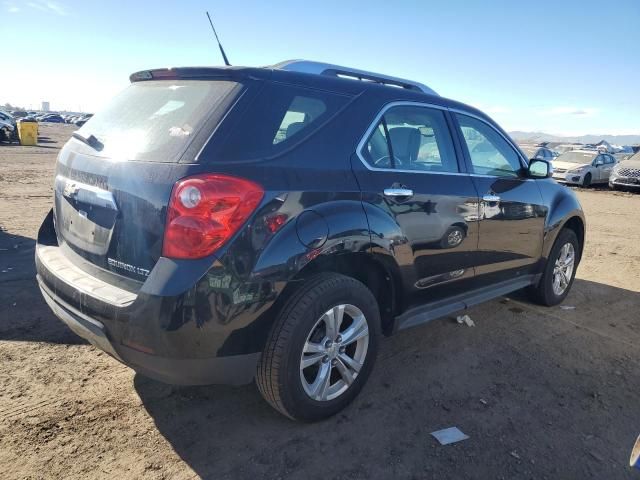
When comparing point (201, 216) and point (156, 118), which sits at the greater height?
point (156, 118)

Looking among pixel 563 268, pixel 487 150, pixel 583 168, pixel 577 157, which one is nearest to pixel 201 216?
pixel 487 150

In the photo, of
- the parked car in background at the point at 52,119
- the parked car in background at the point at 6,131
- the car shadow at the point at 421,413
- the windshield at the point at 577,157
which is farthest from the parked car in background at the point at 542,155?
the parked car in background at the point at 52,119

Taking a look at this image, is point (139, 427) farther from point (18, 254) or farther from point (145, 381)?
point (18, 254)

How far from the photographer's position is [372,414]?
292cm

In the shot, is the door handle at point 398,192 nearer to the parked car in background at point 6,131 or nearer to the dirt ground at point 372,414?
the dirt ground at point 372,414

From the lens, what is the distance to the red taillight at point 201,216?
2195mm

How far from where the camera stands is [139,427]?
8.81 ft

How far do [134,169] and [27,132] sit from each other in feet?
94.3

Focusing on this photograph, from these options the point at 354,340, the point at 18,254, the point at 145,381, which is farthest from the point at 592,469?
the point at 18,254

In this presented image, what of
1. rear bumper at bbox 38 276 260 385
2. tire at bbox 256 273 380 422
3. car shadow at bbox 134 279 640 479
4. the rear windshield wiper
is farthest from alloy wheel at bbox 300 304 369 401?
the rear windshield wiper

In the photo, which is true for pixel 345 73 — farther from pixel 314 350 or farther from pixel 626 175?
pixel 626 175

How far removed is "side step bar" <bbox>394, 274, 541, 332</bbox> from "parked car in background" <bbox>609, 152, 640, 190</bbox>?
16811mm

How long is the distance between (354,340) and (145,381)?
4.48 ft

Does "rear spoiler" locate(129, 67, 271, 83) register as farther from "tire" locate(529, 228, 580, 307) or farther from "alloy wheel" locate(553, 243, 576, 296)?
"alloy wheel" locate(553, 243, 576, 296)
